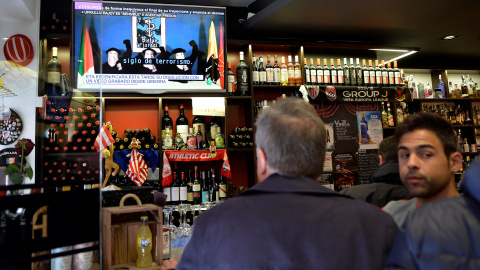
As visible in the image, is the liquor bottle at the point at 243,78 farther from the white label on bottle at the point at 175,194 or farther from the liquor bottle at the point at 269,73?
the white label on bottle at the point at 175,194

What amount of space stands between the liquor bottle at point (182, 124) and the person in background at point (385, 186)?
236cm

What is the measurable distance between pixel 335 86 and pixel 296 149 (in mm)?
3826

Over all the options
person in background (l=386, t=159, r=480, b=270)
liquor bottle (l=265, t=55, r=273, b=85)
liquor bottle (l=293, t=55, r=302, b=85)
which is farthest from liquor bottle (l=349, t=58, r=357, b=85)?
person in background (l=386, t=159, r=480, b=270)

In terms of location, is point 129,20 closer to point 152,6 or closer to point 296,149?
point 152,6

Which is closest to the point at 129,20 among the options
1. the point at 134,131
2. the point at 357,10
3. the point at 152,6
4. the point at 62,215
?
the point at 152,6

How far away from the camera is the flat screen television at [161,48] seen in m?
3.64

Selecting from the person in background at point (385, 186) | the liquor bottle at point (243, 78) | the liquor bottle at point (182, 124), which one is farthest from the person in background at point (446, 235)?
the liquor bottle at point (243, 78)

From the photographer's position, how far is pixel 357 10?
4027mm

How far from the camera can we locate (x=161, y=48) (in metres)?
3.76

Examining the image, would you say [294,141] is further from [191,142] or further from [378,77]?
[378,77]

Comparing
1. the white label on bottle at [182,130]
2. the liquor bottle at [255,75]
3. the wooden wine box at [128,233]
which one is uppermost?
the liquor bottle at [255,75]

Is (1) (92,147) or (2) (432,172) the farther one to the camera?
(1) (92,147)

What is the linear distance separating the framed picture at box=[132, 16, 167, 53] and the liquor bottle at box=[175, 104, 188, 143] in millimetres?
848

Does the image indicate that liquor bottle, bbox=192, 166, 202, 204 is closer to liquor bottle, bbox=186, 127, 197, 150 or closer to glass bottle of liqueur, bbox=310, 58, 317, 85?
liquor bottle, bbox=186, 127, 197, 150
